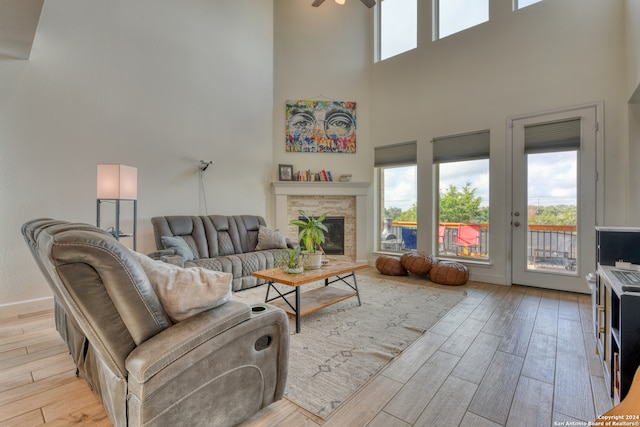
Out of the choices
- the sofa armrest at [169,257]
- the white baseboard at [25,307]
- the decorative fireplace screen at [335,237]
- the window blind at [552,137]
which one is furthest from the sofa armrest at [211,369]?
the window blind at [552,137]

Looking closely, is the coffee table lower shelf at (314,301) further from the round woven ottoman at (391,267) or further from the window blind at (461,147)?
the window blind at (461,147)

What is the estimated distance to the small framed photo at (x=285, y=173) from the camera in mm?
5312

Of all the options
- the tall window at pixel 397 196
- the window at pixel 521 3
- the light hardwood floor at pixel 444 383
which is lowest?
the light hardwood floor at pixel 444 383

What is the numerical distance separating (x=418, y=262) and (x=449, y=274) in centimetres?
48

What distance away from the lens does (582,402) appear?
1580 mm

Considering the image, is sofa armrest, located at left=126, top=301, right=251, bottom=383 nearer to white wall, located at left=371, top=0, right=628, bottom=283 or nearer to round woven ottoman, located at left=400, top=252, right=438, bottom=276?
round woven ottoman, located at left=400, top=252, right=438, bottom=276

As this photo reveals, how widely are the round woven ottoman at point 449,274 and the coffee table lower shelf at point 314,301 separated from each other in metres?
1.67

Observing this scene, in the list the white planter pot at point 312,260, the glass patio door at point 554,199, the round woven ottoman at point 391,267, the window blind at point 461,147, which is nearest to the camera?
the white planter pot at point 312,260

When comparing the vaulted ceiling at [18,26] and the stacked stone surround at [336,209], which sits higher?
the vaulted ceiling at [18,26]

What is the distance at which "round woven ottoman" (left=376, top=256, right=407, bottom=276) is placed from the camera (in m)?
4.50

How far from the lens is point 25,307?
2.95 m

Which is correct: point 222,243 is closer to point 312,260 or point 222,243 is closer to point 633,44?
point 312,260

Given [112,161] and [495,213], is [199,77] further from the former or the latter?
[495,213]

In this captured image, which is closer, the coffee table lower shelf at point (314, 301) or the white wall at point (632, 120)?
the coffee table lower shelf at point (314, 301)
